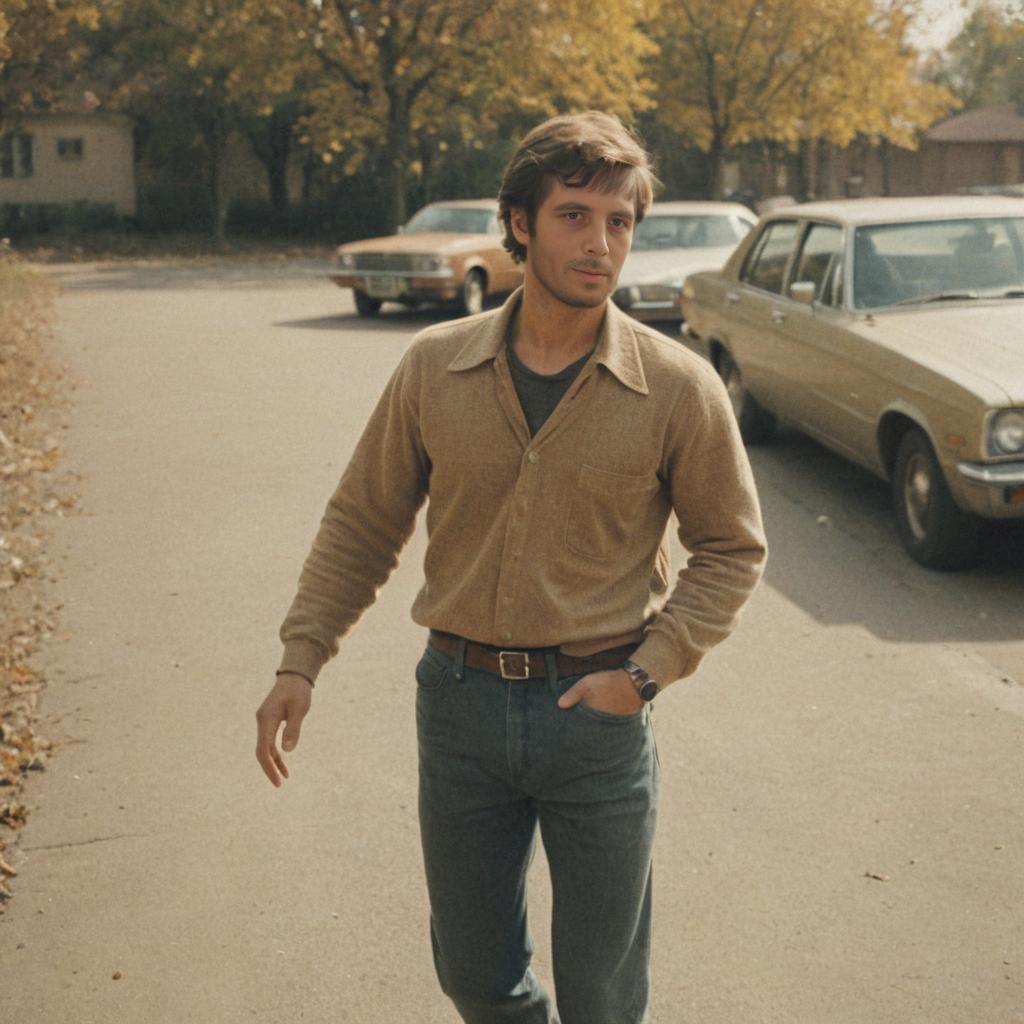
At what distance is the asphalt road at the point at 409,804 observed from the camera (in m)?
3.79

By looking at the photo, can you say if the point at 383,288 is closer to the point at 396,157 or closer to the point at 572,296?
the point at 396,157

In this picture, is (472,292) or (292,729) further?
(472,292)

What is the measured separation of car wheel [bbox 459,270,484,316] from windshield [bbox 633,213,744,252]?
9.30ft

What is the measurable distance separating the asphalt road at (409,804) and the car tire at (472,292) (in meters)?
11.4

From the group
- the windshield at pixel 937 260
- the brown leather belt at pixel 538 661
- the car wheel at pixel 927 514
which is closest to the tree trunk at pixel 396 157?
the windshield at pixel 937 260

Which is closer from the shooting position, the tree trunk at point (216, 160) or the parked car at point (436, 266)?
the parked car at point (436, 266)

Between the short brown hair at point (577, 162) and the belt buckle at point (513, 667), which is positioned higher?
the short brown hair at point (577, 162)

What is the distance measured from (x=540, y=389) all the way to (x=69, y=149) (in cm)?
5160

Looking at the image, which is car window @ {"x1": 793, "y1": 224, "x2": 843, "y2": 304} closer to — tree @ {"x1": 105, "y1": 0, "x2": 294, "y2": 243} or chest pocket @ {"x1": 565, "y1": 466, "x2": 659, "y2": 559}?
chest pocket @ {"x1": 565, "y1": 466, "x2": 659, "y2": 559}

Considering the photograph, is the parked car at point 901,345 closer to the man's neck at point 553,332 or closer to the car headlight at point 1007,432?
the car headlight at point 1007,432

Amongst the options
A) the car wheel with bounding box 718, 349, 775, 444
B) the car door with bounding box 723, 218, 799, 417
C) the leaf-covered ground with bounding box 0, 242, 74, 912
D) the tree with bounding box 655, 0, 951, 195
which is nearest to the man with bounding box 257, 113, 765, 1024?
the leaf-covered ground with bounding box 0, 242, 74, 912

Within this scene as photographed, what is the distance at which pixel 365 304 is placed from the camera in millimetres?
21250

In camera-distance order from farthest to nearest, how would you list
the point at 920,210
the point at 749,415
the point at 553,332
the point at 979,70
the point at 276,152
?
the point at 979,70 < the point at 276,152 < the point at 749,415 < the point at 920,210 < the point at 553,332

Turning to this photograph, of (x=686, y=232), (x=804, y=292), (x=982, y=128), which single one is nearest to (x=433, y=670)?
(x=804, y=292)
